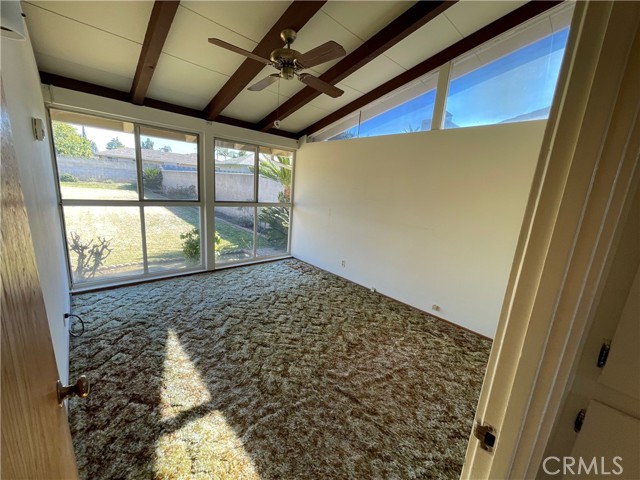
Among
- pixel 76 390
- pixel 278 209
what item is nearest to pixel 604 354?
pixel 76 390

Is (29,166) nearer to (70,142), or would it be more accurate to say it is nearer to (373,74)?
(70,142)

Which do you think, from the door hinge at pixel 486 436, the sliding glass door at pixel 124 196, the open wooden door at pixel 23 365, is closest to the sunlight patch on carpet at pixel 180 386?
the open wooden door at pixel 23 365

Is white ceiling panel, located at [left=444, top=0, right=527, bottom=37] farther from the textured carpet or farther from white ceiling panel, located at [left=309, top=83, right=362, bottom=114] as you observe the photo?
the textured carpet

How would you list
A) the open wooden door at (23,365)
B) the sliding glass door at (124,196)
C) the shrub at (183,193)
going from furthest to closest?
the shrub at (183,193)
the sliding glass door at (124,196)
the open wooden door at (23,365)

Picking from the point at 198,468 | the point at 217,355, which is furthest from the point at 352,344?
the point at 198,468

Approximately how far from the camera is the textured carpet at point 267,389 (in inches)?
61.3

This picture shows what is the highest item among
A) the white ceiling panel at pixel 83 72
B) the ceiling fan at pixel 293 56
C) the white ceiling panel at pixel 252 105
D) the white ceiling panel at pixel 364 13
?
the white ceiling panel at pixel 364 13

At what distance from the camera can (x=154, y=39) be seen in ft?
7.88

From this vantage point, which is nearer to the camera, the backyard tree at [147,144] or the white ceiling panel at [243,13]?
the white ceiling panel at [243,13]

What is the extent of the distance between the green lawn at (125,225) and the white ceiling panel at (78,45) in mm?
1435

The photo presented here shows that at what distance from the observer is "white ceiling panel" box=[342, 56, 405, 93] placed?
Result: 3279 mm

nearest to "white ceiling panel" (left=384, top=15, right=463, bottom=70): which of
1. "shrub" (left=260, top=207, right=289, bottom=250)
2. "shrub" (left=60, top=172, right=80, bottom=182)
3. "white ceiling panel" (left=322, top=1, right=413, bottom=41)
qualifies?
"white ceiling panel" (left=322, top=1, right=413, bottom=41)

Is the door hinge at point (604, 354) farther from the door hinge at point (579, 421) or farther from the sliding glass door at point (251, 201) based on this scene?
the sliding glass door at point (251, 201)
